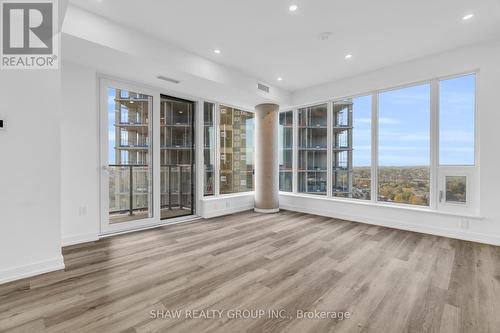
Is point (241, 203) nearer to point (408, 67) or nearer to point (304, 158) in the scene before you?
point (304, 158)

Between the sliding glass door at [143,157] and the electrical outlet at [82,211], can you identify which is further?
the sliding glass door at [143,157]

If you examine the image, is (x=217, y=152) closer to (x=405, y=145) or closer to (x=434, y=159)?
(x=405, y=145)

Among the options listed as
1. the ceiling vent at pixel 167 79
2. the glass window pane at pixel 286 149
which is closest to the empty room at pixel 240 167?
the ceiling vent at pixel 167 79

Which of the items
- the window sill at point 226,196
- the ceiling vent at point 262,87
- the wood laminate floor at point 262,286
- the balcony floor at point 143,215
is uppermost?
the ceiling vent at point 262,87

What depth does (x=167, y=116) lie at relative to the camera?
462cm

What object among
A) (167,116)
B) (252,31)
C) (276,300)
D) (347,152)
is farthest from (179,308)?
(347,152)

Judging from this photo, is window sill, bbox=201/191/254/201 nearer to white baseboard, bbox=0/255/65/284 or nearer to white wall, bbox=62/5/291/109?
white wall, bbox=62/5/291/109

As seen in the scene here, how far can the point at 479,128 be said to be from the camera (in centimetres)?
347

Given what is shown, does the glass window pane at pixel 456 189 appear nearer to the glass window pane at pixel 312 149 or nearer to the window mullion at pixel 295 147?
the glass window pane at pixel 312 149

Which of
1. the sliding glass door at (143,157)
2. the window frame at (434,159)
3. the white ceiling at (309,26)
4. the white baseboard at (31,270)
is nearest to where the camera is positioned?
the white baseboard at (31,270)

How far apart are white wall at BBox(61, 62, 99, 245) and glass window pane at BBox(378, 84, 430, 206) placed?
5151 millimetres

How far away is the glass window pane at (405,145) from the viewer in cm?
408

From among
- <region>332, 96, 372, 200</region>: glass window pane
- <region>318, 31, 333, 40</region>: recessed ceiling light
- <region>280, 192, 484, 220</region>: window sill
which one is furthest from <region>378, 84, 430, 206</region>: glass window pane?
<region>318, 31, 333, 40</region>: recessed ceiling light

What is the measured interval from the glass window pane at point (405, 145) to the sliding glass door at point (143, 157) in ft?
13.1
